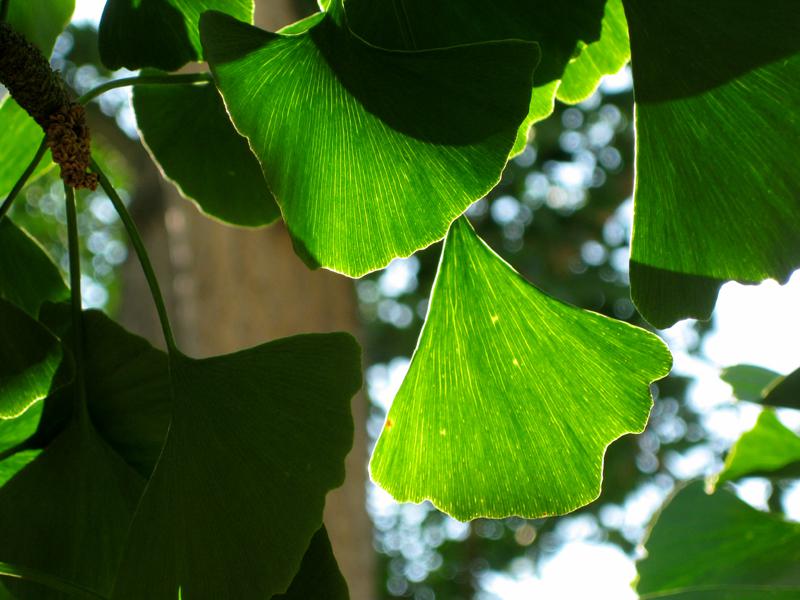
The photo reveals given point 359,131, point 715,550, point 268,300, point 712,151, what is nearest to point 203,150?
point 359,131

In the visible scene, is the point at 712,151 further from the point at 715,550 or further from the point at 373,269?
the point at 715,550

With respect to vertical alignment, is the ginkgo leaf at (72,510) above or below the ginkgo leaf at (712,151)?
below

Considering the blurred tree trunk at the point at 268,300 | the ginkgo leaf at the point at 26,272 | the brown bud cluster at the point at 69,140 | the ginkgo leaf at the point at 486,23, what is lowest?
the blurred tree trunk at the point at 268,300

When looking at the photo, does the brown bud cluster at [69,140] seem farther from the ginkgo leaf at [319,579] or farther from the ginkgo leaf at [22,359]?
the ginkgo leaf at [319,579]

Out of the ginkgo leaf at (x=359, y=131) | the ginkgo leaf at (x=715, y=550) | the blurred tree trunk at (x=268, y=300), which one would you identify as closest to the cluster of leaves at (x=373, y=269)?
the ginkgo leaf at (x=359, y=131)

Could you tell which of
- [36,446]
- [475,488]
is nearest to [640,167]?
[475,488]

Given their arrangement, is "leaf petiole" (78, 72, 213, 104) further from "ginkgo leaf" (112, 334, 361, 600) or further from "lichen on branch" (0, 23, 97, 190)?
"ginkgo leaf" (112, 334, 361, 600)

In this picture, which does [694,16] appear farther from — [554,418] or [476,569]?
[476,569]

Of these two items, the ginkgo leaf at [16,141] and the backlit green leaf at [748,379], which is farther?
the backlit green leaf at [748,379]

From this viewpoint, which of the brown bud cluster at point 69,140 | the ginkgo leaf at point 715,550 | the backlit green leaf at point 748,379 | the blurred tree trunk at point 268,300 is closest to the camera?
the brown bud cluster at point 69,140
